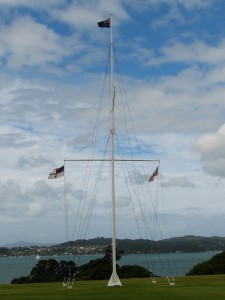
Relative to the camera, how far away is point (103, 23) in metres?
37.7

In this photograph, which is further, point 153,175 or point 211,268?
point 211,268

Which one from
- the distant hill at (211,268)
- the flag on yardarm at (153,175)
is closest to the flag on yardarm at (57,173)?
the flag on yardarm at (153,175)

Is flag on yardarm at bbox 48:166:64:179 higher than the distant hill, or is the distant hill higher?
flag on yardarm at bbox 48:166:64:179

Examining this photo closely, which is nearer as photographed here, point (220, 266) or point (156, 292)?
point (156, 292)

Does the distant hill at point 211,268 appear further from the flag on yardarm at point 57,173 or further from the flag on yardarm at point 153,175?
the flag on yardarm at point 57,173

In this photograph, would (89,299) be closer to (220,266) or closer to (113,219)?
(113,219)

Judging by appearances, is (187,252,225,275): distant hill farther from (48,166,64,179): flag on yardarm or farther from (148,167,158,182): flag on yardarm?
(48,166,64,179): flag on yardarm

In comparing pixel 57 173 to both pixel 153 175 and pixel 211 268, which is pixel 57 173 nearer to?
pixel 153 175

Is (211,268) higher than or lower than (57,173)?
lower

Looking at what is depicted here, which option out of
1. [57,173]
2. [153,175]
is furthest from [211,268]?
[57,173]

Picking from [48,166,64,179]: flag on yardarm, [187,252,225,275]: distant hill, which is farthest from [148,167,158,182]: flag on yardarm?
[187,252,225,275]: distant hill

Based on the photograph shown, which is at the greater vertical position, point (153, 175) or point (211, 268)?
point (153, 175)

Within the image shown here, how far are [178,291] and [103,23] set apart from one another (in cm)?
1924

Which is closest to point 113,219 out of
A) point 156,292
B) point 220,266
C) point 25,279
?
point 156,292
